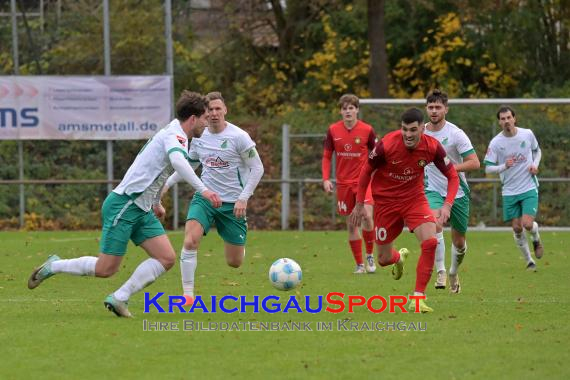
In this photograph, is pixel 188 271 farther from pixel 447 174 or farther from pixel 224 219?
pixel 447 174

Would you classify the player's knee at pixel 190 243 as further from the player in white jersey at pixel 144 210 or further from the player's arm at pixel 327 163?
the player's arm at pixel 327 163

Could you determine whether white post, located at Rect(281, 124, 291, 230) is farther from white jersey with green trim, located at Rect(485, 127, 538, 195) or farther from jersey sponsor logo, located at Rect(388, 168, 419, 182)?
jersey sponsor logo, located at Rect(388, 168, 419, 182)

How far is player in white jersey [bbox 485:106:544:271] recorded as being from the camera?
14.9 m

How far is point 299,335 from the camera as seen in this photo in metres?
8.77

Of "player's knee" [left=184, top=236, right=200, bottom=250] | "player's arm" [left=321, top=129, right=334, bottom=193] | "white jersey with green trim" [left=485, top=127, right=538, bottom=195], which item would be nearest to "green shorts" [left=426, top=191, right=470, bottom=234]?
"player's arm" [left=321, top=129, right=334, bottom=193]

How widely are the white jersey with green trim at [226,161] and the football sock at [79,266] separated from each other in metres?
1.96

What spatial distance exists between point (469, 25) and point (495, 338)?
70.2 ft

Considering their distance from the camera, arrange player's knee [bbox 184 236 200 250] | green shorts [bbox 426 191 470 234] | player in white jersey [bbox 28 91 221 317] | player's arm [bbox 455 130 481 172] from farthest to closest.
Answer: green shorts [bbox 426 191 470 234]
player's arm [bbox 455 130 481 172]
player's knee [bbox 184 236 200 250]
player in white jersey [bbox 28 91 221 317]

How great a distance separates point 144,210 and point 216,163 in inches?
74.1

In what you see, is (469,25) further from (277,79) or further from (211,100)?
(211,100)

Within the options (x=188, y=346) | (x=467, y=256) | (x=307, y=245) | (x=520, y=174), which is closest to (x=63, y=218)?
(x=307, y=245)

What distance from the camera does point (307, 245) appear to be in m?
19.2

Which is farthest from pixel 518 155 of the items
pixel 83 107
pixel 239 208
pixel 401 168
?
pixel 83 107

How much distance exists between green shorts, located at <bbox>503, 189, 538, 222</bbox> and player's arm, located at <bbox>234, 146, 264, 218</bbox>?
4984 mm
